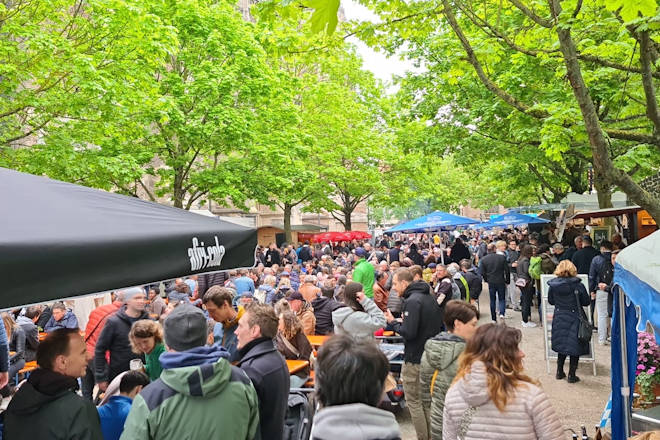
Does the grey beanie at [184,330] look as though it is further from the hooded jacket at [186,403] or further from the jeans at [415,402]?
the jeans at [415,402]

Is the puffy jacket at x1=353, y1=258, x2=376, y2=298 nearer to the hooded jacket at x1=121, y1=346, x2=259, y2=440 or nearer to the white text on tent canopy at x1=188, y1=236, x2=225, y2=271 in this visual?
the white text on tent canopy at x1=188, y1=236, x2=225, y2=271

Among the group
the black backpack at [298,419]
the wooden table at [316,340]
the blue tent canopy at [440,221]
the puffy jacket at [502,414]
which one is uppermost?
the blue tent canopy at [440,221]

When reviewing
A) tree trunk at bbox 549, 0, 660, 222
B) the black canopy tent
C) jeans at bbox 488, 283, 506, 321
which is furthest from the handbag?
the black canopy tent

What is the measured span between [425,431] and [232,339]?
2.32 metres

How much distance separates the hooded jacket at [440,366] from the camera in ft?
13.2

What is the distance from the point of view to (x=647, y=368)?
5164 mm

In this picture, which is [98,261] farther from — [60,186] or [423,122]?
[423,122]

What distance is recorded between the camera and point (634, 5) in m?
3.38

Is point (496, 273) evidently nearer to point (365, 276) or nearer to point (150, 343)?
point (365, 276)

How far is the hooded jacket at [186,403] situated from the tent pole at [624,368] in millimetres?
3658

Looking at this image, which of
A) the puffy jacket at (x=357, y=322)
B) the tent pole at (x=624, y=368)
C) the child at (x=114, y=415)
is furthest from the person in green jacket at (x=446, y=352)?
the child at (x=114, y=415)

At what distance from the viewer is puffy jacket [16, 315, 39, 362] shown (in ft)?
25.4

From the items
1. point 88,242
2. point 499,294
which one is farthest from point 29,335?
point 499,294

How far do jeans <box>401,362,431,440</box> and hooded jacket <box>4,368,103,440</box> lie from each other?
11.4ft
